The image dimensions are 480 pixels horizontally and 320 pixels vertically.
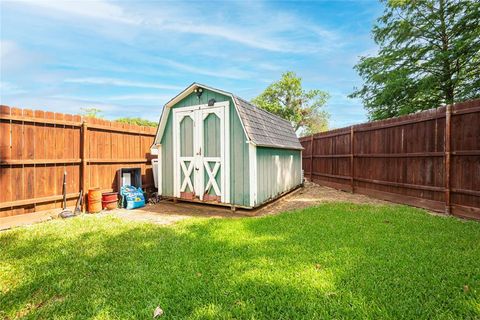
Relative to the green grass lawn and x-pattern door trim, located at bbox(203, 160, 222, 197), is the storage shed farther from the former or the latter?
the green grass lawn

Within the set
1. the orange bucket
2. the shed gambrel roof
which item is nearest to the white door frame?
the shed gambrel roof

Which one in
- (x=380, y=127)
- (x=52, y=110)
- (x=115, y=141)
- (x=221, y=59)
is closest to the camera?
(x=52, y=110)

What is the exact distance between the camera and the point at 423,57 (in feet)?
39.5

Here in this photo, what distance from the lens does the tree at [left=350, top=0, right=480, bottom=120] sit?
10.5 metres

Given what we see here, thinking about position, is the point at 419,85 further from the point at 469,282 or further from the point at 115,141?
the point at 115,141

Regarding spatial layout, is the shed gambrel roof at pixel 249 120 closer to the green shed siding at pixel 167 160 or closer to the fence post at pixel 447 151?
the green shed siding at pixel 167 160

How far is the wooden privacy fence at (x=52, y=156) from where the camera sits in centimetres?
472

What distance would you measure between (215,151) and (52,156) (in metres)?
3.91

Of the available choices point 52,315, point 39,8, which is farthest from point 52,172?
point 52,315

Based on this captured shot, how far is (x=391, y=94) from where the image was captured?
1273cm

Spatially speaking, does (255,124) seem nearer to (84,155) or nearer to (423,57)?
(84,155)

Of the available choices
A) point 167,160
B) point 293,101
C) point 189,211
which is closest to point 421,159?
point 189,211

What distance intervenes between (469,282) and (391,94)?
12921mm

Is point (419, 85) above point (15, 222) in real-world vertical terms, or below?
above
